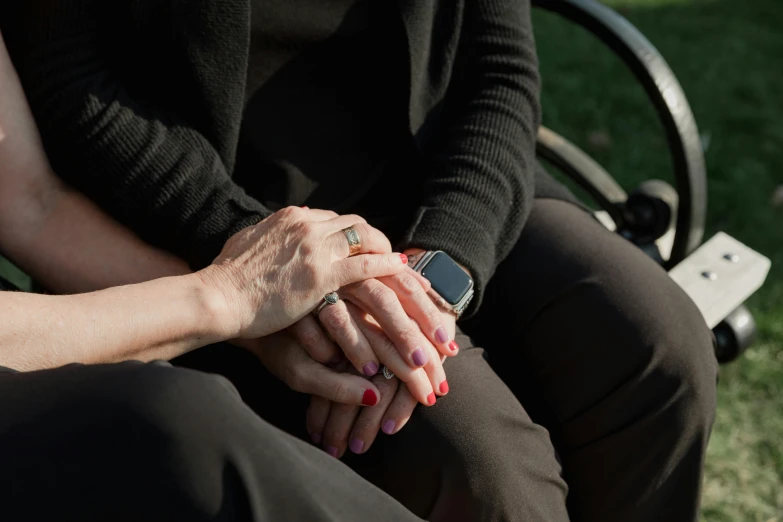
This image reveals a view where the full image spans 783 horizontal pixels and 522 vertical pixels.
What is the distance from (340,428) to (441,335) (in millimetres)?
238

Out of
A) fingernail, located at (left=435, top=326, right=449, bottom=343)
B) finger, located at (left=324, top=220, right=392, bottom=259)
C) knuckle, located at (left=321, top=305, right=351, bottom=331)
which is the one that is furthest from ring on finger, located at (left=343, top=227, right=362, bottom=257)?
fingernail, located at (left=435, top=326, right=449, bottom=343)

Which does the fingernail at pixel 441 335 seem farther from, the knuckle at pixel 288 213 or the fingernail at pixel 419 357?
the knuckle at pixel 288 213

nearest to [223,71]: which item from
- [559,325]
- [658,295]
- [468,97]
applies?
[468,97]

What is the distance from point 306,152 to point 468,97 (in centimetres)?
40

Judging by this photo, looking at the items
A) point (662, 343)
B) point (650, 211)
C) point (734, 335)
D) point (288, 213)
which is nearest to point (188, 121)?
point (288, 213)

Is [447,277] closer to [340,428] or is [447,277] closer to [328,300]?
[328,300]

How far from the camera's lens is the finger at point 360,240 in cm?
145

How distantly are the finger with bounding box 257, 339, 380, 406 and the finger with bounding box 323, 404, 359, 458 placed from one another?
0.02 meters

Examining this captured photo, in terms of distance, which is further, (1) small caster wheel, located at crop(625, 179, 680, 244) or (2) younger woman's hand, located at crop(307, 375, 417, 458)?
(1) small caster wheel, located at crop(625, 179, 680, 244)

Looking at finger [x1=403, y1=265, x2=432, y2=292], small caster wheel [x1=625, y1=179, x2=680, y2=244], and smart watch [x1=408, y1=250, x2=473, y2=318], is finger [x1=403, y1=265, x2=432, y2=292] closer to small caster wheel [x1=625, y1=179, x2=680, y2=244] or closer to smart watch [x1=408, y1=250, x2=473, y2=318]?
smart watch [x1=408, y1=250, x2=473, y2=318]

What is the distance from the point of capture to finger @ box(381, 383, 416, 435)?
54.6 inches

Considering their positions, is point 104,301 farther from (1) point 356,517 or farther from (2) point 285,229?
(1) point 356,517

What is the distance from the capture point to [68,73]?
1.46m

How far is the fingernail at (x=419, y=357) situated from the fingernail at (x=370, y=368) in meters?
0.08
